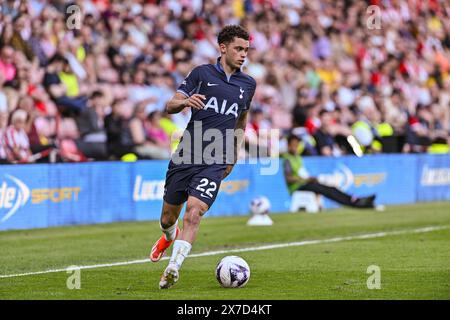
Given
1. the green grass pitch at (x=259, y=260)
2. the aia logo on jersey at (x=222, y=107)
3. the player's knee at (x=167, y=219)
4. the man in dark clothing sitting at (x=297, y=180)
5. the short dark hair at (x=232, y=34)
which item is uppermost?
the short dark hair at (x=232, y=34)

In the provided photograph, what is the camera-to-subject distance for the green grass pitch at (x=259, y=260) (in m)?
10.5

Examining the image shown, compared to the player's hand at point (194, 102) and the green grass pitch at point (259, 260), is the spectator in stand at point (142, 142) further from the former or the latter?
the player's hand at point (194, 102)

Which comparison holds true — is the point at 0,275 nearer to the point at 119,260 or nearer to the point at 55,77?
the point at 119,260

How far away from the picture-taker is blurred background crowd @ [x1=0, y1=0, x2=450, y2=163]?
1997 cm

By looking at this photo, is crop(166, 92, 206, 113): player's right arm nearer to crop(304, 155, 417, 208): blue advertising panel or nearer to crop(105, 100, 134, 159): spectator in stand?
crop(105, 100, 134, 159): spectator in stand

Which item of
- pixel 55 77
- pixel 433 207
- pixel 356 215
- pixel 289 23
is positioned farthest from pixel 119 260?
pixel 289 23

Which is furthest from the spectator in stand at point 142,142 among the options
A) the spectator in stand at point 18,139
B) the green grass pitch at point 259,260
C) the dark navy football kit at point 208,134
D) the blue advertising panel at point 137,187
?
the dark navy football kit at point 208,134

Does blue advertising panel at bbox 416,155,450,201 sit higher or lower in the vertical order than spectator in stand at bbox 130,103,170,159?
lower

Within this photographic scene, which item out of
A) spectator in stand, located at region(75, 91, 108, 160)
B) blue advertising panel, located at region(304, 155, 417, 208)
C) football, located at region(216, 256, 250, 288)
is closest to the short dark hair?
football, located at region(216, 256, 250, 288)

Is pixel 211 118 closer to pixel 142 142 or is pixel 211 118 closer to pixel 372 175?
pixel 142 142

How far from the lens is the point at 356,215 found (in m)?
21.8

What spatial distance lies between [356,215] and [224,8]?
24.4ft

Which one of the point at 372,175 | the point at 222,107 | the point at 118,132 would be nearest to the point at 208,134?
the point at 222,107

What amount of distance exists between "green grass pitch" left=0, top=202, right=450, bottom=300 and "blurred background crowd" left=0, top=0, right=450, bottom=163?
221cm
